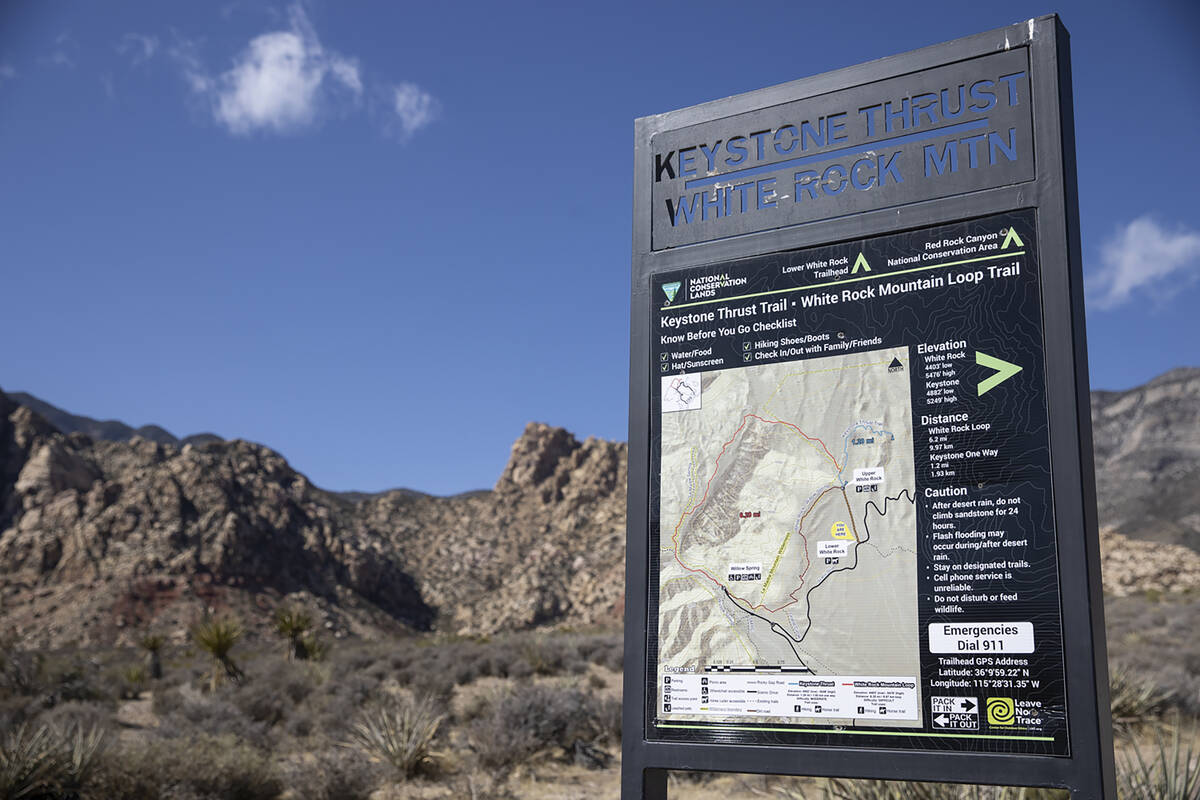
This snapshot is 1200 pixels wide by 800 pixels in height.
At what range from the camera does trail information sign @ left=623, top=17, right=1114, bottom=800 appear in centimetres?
278

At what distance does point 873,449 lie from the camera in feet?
10.3

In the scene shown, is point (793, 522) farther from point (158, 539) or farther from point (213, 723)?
point (158, 539)

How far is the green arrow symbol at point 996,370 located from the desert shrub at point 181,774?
Result: 293 inches

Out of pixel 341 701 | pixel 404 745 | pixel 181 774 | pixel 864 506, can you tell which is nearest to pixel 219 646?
pixel 341 701

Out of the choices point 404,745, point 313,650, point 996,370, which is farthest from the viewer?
point 313,650

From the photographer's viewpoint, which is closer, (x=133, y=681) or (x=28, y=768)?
(x=28, y=768)

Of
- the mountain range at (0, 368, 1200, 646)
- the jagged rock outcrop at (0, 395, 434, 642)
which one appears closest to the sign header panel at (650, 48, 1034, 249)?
the mountain range at (0, 368, 1200, 646)

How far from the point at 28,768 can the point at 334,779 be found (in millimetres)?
2522

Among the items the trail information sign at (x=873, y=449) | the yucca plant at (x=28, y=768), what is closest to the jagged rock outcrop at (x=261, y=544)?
the yucca plant at (x=28, y=768)

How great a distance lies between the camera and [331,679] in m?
16.4

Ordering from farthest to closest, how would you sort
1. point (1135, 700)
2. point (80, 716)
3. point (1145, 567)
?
point (1145, 567) → point (80, 716) → point (1135, 700)

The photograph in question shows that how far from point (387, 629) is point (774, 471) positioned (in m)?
47.3

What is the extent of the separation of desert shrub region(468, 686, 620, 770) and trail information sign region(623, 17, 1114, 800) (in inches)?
260

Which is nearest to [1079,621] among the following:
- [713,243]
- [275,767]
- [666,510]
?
[666,510]
